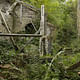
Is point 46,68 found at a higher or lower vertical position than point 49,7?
lower

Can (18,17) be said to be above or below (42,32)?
above

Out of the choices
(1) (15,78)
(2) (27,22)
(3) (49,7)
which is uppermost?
(3) (49,7)

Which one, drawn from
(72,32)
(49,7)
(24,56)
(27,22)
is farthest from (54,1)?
(24,56)

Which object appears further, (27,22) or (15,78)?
(27,22)

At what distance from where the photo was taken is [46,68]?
4.87m

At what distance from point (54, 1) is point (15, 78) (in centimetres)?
905

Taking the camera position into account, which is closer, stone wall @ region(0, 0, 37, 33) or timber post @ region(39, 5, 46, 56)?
timber post @ region(39, 5, 46, 56)

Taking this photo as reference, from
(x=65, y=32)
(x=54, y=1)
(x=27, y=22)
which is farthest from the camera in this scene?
(x=65, y=32)

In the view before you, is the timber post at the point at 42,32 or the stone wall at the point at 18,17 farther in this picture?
the stone wall at the point at 18,17

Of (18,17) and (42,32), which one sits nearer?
(42,32)

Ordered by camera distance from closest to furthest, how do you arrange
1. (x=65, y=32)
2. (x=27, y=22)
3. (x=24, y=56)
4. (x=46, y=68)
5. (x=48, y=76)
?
(x=48, y=76), (x=46, y=68), (x=24, y=56), (x=27, y=22), (x=65, y=32)

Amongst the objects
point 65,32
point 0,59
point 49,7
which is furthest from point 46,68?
point 65,32

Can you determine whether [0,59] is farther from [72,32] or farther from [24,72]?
[72,32]

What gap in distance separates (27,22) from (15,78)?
290 inches
